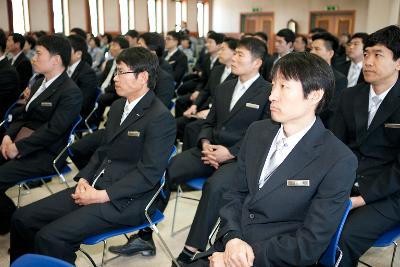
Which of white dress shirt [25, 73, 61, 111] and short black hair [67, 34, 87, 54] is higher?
short black hair [67, 34, 87, 54]

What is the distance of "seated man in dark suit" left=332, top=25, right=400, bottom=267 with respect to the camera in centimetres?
201

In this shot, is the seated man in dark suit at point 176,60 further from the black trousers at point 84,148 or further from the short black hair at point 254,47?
the short black hair at point 254,47

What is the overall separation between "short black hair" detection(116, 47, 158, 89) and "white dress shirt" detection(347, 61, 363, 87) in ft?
10.3

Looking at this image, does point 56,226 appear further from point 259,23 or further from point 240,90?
point 259,23

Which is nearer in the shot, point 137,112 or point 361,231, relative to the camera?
point 361,231

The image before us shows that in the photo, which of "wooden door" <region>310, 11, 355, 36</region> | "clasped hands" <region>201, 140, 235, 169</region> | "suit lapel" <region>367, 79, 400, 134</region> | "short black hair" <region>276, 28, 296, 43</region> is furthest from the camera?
"wooden door" <region>310, 11, 355, 36</region>

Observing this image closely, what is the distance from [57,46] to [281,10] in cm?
1609

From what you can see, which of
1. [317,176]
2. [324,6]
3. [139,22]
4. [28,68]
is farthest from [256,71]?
[324,6]

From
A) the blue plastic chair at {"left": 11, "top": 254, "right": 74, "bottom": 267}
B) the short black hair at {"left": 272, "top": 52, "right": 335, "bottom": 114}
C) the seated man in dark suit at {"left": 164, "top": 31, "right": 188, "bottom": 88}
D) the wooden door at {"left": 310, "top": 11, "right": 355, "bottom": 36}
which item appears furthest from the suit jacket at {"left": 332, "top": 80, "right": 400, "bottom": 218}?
the wooden door at {"left": 310, "top": 11, "right": 355, "bottom": 36}

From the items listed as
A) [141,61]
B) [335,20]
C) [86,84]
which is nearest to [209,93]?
[86,84]

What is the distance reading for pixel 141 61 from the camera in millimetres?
2395

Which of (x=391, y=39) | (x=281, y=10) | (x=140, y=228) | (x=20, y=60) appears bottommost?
(x=140, y=228)

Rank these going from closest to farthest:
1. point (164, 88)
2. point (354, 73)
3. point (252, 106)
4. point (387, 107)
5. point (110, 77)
A: point (387, 107), point (252, 106), point (164, 88), point (354, 73), point (110, 77)

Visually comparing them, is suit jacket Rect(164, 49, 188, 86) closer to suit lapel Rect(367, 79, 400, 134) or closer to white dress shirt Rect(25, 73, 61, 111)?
white dress shirt Rect(25, 73, 61, 111)
